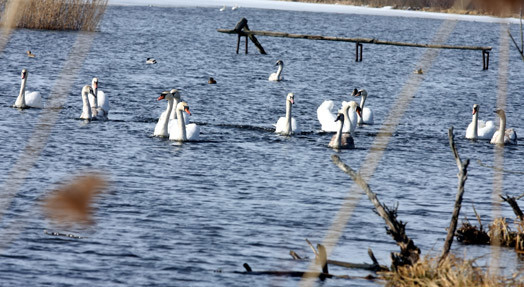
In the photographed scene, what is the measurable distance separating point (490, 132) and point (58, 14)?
3091 cm

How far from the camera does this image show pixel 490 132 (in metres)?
22.0

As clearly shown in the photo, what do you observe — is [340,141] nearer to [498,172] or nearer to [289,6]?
[498,172]

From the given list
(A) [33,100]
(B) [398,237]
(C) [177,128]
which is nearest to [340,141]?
(C) [177,128]

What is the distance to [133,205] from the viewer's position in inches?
502

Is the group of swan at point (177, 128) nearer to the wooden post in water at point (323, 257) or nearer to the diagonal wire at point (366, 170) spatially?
the diagonal wire at point (366, 170)

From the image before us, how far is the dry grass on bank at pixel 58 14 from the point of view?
45562 mm

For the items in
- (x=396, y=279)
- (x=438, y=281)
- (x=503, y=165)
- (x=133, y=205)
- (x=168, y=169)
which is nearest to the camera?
(x=438, y=281)

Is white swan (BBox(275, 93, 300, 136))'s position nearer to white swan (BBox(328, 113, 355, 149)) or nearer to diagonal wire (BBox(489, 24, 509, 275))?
white swan (BBox(328, 113, 355, 149))

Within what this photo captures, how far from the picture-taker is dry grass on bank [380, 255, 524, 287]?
7.00 m

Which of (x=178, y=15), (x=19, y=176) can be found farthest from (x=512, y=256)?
(x=178, y=15)

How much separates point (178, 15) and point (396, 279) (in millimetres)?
84641

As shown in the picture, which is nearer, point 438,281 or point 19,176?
point 438,281

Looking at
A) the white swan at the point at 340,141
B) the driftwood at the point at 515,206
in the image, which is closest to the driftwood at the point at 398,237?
the driftwood at the point at 515,206

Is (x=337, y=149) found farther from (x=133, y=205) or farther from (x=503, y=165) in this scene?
(x=133, y=205)
